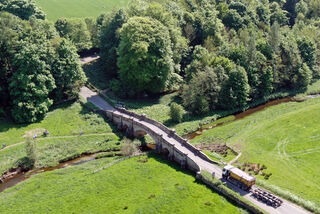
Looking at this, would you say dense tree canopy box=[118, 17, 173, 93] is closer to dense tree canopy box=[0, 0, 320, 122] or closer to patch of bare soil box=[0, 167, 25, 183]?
dense tree canopy box=[0, 0, 320, 122]

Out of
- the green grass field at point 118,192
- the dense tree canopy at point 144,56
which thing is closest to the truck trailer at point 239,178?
the green grass field at point 118,192

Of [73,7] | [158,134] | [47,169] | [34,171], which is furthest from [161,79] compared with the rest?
[73,7]

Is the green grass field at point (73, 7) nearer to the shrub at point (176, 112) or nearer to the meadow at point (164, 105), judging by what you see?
the meadow at point (164, 105)

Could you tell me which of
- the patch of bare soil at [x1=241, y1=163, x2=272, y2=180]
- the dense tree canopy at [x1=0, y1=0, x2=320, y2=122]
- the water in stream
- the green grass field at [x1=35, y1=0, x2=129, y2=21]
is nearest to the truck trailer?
the patch of bare soil at [x1=241, y1=163, x2=272, y2=180]

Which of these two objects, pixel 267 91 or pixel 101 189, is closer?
pixel 101 189

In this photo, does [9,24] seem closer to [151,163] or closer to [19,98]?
[19,98]

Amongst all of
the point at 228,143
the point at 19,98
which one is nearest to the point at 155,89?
the point at 228,143
